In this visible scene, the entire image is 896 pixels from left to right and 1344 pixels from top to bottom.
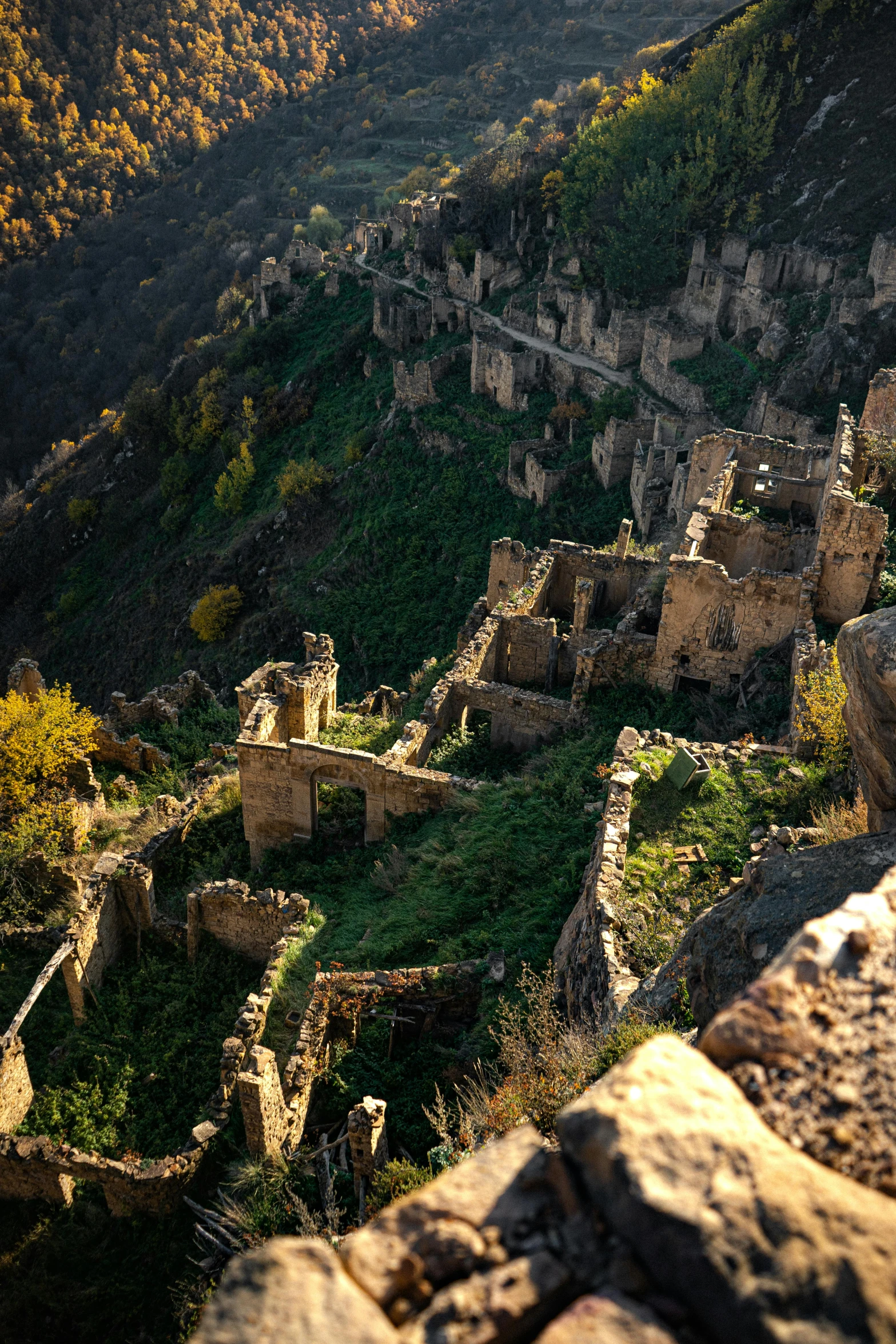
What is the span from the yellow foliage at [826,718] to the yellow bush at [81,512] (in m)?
55.1

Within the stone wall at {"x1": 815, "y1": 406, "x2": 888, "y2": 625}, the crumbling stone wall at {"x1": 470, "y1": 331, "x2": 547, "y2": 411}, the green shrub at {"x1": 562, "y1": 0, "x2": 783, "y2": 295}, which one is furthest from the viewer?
the green shrub at {"x1": 562, "y1": 0, "x2": 783, "y2": 295}

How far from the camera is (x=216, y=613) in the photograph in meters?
43.3

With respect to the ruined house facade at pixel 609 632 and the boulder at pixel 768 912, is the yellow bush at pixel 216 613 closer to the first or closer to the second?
the ruined house facade at pixel 609 632

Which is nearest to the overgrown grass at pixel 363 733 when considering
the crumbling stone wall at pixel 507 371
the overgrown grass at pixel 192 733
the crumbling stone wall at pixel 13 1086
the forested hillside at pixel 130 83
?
the overgrown grass at pixel 192 733

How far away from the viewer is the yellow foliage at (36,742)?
777 inches

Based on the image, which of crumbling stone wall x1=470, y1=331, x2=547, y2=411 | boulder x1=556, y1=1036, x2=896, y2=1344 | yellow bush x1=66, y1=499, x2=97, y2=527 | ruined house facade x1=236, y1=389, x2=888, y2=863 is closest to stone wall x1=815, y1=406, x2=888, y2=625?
ruined house facade x1=236, y1=389, x2=888, y2=863

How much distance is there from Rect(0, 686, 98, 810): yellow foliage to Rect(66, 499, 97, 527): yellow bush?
132 ft

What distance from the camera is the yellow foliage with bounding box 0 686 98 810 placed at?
1973 centimetres

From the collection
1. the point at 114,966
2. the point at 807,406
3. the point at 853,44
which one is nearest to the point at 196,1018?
the point at 114,966

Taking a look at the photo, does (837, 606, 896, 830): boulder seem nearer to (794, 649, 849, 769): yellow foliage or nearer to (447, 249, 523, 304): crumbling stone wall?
(794, 649, 849, 769): yellow foliage

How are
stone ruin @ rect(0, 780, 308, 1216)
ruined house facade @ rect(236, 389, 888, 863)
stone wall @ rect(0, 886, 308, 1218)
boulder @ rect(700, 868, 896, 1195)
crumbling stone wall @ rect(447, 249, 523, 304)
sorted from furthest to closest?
crumbling stone wall @ rect(447, 249, 523, 304)
ruined house facade @ rect(236, 389, 888, 863)
stone ruin @ rect(0, 780, 308, 1216)
stone wall @ rect(0, 886, 308, 1218)
boulder @ rect(700, 868, 896, 1195)

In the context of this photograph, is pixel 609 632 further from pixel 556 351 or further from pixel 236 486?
pixel 236 486

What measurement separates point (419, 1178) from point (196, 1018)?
677 centimetres

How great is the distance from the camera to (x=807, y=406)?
3312cm
